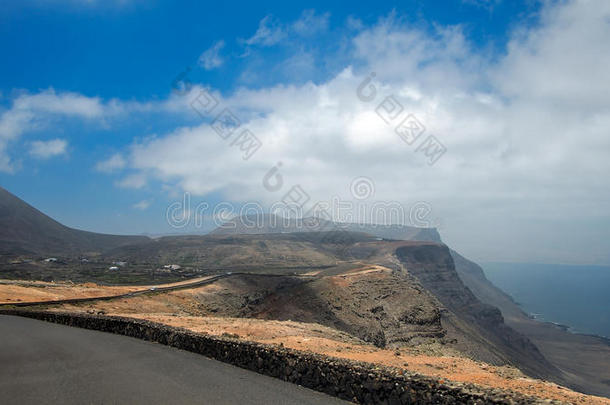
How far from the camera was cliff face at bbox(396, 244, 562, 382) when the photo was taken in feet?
283

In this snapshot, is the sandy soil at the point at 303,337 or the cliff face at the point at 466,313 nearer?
the sandy soil at the point at 303,337

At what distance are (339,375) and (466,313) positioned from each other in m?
119

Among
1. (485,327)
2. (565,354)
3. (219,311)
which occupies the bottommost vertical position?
(565,354)

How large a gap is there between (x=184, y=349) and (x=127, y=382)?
15.6 ft

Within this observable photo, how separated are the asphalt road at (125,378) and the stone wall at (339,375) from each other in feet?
1.15

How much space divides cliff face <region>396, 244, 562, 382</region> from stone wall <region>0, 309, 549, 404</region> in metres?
62.5

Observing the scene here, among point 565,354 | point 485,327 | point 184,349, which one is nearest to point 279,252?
→ point 485,327

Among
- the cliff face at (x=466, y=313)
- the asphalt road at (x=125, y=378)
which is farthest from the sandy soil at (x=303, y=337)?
the cliff face at (x=466, y=313)

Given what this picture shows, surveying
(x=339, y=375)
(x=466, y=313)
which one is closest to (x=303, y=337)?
(x=339, y=375)

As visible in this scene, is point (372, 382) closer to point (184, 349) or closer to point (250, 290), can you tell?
point (184, 349)

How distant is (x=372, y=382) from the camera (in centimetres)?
1026

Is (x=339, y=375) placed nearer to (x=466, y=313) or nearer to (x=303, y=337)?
(x=303, y=337)

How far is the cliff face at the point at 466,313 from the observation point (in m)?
86.2

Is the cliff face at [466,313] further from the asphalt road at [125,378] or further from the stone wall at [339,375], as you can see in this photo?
the asphalt road at [125,378]
